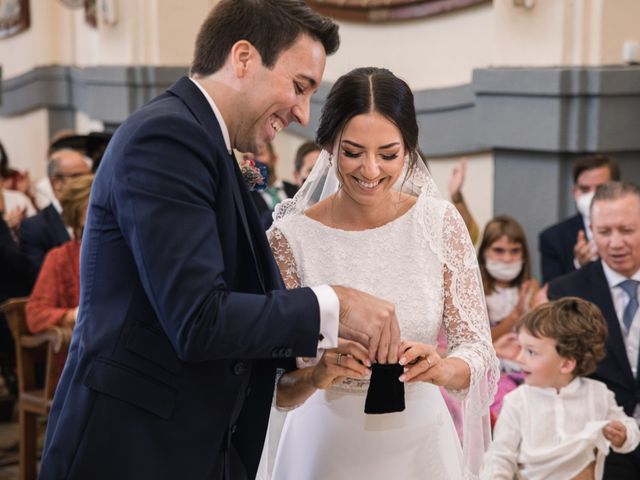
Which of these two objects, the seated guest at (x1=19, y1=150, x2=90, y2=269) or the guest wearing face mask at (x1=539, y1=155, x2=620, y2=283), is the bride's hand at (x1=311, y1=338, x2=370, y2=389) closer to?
the guest wearing face mask at (x1=539, y1=155, x2=620, y2=283)

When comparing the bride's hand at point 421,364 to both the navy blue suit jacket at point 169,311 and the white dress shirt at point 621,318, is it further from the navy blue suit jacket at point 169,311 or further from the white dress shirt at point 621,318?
the white dress shirt at point 621,318

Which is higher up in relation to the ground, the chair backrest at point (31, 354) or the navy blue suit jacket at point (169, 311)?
the navy blue suit jacket at point (169, 311)

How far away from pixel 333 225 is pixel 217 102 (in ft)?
2.99

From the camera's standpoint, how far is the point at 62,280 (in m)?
5.14

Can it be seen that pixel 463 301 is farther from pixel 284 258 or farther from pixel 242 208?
pixel 242 208

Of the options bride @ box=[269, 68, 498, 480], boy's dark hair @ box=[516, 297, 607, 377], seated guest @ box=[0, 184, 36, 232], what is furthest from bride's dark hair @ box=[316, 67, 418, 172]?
seated guest @ box=[0, 184, 36, 232]

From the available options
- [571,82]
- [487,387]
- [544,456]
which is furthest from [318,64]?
[571,82]

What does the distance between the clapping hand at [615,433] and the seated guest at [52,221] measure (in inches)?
139

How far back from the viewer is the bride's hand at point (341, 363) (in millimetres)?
2514

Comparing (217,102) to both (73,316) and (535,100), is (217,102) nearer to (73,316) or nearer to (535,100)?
(73,316)

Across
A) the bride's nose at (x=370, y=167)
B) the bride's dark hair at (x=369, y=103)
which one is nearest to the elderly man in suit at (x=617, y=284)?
the bride's dark hair at (x=369, y=103)

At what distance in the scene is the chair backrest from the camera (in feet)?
16.5

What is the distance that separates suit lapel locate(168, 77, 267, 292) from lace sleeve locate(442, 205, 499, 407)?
2.73ft

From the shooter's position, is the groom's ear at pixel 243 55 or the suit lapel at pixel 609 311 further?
the suit lapel at pixel 609 311
